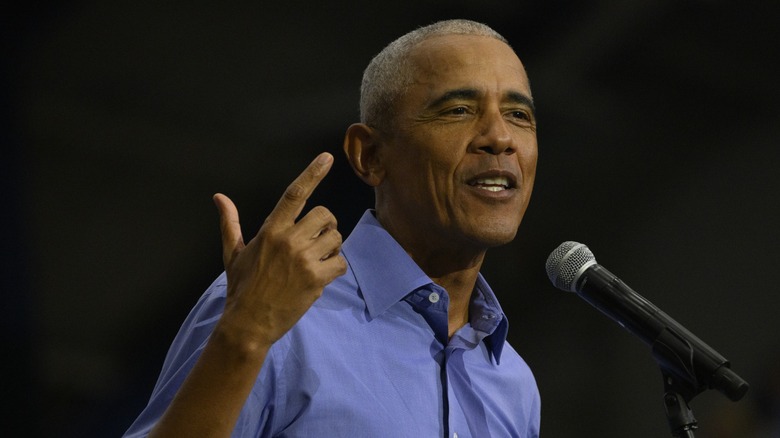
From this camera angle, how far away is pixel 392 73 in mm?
1960

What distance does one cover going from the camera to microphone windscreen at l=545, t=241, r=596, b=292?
1.63 meters

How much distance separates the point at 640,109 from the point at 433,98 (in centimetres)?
168

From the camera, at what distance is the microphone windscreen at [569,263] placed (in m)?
1.63

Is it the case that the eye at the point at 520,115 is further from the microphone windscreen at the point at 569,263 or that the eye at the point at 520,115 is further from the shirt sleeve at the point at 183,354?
the shirt sleeve at the point at 183,354

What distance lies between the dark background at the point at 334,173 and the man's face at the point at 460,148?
810 millimetres

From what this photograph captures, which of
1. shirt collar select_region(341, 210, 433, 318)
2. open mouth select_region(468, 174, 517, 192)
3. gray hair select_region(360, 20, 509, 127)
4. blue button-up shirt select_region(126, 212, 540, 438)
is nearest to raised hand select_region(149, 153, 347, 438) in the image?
blue button-up shirt select_region(126, 212, 540, 438)

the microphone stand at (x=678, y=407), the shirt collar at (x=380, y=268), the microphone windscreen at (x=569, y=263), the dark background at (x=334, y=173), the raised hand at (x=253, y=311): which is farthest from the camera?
the dark background at (x=334, y=173)

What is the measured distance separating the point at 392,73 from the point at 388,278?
1.53ft

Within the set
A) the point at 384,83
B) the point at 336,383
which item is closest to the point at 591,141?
the point at 384,83

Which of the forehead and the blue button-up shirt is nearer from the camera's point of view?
the blue button-up shirt

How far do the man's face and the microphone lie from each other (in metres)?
0.19

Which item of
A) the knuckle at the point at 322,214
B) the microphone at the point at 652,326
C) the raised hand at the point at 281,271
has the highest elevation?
the knuckle at the point at 322,214

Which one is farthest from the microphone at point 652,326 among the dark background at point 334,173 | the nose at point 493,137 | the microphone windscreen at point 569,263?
the dark background at point 334,173

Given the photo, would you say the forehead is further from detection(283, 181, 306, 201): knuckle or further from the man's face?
detection(283, 181, 306, 201): knuckle
